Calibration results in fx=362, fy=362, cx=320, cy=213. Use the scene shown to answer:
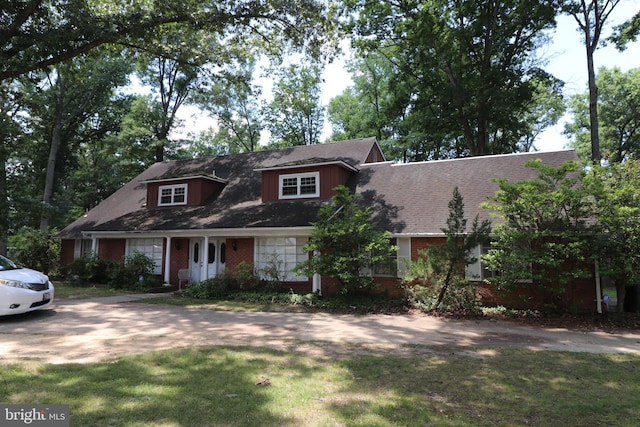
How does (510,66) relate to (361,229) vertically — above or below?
above

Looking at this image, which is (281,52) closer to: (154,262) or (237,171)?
(237,171)

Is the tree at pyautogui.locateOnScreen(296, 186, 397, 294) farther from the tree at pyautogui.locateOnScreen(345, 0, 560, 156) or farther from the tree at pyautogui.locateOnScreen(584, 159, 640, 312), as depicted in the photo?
the tree at pyautogui.locateOnScreen(345, 0, 560, 156)

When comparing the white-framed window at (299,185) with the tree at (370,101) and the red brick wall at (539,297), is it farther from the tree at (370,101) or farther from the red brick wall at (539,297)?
the tree at (370,101)

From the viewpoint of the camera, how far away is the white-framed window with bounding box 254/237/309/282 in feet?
48.0

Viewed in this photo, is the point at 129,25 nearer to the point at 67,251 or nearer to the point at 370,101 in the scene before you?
the point at 67,251

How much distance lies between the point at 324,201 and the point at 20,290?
1028 centimetres

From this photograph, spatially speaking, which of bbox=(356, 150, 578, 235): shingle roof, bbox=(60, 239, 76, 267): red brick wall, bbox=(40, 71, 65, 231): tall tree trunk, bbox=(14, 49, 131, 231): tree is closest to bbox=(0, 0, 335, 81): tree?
bbox=(356, 150, 578, 235): shingle roof

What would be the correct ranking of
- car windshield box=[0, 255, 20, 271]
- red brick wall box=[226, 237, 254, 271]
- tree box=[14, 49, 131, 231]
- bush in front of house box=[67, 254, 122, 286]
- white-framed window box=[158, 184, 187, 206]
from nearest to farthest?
car windshield box=[0, 255, 20, 271], red brick wall box=[226, 237, 254, 271], bush in front of house box=[67, 254, 122, 286], white-framed window box=[158, 184, 187, 206], tree box=[14, 49, 131, 231]

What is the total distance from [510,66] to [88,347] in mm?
24961

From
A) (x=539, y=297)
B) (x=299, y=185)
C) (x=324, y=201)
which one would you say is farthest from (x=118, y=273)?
(x=539, y=297)

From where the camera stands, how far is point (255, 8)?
12547 mm

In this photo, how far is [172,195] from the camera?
1920 cm

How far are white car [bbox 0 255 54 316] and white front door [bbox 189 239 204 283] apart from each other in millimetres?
7530

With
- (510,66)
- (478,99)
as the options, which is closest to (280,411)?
(478,99)
